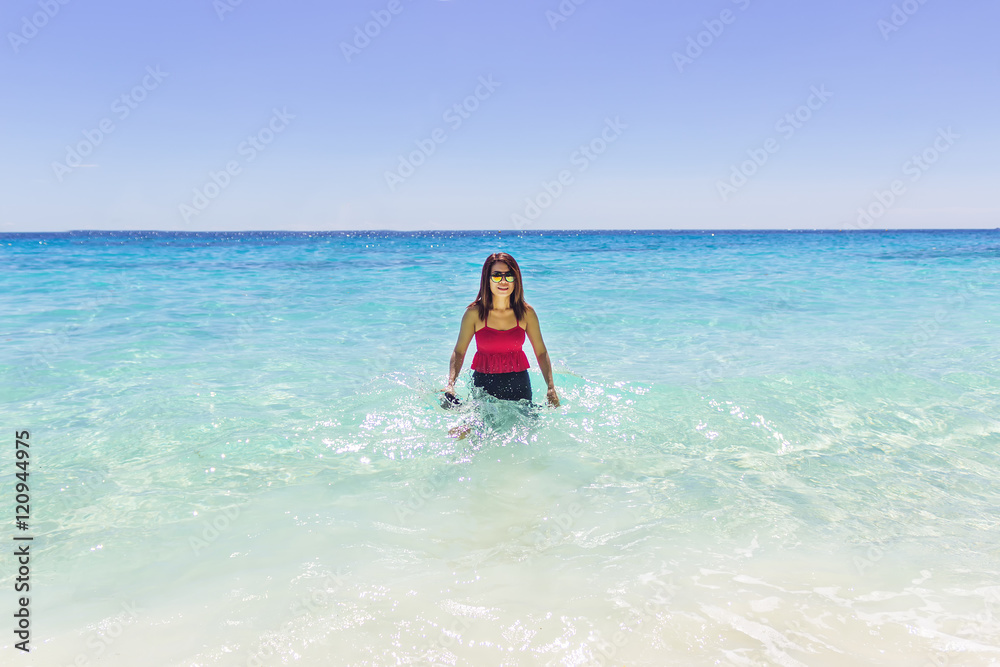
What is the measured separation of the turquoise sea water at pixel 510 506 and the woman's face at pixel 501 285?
1.08m

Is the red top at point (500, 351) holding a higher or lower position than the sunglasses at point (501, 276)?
lower

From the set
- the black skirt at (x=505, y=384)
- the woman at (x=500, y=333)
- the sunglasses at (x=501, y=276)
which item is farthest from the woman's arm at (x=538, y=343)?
the sunglasses at (x=501, y=276)

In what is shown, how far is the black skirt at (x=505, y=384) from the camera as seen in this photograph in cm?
511

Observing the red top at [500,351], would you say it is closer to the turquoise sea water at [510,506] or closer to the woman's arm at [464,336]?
the woman's arm at [464,336]

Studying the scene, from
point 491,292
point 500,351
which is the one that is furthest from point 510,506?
point 491,292

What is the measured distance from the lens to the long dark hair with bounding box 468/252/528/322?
15.7 ft

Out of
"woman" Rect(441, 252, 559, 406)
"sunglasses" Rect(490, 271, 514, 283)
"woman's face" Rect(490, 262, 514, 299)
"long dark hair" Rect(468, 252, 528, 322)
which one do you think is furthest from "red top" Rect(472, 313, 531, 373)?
"sunglasses" Rect(490, 271, 514, 283)

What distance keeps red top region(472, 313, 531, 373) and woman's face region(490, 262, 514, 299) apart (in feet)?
1.05

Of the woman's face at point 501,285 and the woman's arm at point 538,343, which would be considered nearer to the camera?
the woman's face at point 501,285

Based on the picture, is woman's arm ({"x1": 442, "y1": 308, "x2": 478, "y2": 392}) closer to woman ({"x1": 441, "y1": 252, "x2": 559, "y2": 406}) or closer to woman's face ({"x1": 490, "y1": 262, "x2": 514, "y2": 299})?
woman ({"x1": 441, "y1": 252, "x2": 559, "y2": 406})

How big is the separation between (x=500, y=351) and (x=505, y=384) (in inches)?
11.7

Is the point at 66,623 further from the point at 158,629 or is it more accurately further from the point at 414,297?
the point at 414,297

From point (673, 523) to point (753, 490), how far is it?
0.84 m

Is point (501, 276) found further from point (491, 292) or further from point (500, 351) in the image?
point (500, 351)
